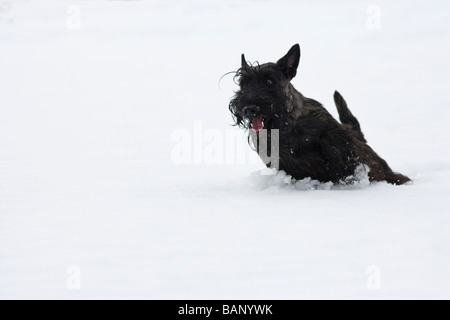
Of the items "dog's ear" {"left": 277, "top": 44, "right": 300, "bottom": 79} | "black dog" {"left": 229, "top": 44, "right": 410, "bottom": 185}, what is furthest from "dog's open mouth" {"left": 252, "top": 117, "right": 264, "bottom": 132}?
"dog's ear" {"left": 277, "top": 44, "right": 300, "bottom": 79}

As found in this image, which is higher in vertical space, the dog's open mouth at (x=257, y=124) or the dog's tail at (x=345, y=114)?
the dog's tail at (x=345, y=114)

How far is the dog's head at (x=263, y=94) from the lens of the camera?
16.9 feet

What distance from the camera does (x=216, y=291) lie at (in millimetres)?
2801

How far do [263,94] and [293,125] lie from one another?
1.36 feet

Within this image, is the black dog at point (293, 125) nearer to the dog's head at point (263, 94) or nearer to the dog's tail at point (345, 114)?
the dog's head at point (263, 94)

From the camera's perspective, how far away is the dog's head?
202 inches

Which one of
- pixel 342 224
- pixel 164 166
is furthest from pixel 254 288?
pixel 164 166

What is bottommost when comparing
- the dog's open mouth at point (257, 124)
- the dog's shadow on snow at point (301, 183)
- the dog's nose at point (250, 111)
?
the dog's shadow on snow at point (301, 183)

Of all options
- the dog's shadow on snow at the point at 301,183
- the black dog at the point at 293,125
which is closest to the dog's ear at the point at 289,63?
the black dog at the point at 293,125

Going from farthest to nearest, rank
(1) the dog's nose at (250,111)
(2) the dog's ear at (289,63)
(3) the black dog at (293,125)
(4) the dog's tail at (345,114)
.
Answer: (4) the dog's tail at (345,114) < (2) the dog's ear at (289,63) < (3) the black dog at (293,125) < (1) the dog's nose at (250,111)

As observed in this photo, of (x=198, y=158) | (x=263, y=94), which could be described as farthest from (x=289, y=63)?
(x=198, y=158)

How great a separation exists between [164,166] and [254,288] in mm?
4731

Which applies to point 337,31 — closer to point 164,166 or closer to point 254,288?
point 164,166

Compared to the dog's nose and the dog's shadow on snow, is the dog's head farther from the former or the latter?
the dog's shadow on snow
